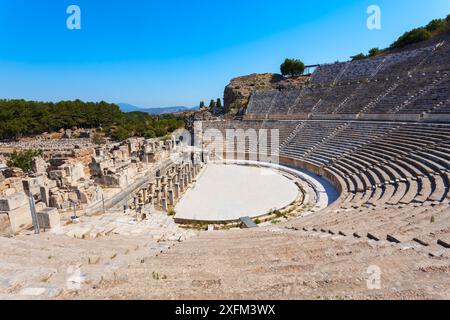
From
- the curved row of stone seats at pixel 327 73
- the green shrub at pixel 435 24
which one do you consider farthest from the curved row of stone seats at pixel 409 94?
the green shrub at pixel 435 24

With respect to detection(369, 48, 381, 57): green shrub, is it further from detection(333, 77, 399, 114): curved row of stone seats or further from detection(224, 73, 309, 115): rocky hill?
detection(333, 77, 399, 114): curved row of stone seats

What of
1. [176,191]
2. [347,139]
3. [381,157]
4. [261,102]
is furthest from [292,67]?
[176,191]

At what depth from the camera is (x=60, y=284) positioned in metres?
3.53

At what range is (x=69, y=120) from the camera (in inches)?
2101

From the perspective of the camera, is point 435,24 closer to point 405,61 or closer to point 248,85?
point 405,61

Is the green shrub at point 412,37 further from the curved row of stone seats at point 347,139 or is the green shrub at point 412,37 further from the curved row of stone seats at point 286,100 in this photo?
the curved row of stone seats at point 347,139

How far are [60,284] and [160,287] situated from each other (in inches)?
53.4

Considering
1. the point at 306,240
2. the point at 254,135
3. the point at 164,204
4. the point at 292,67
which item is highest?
the point at 292,67

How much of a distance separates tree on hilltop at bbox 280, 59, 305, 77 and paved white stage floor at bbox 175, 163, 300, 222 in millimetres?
33297

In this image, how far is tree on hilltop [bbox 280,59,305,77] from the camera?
46.0m

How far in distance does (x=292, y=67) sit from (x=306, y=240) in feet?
149
